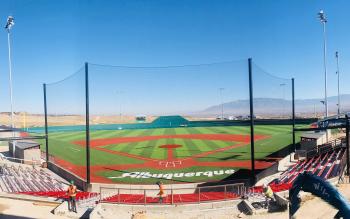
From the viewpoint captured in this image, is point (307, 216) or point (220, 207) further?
point (220, 207)

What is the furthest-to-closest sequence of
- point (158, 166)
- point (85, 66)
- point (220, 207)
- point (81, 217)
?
point (158, 166), point (85, 66), point (220, 207), point (81, 217)

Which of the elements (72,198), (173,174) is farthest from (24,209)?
(173,174)

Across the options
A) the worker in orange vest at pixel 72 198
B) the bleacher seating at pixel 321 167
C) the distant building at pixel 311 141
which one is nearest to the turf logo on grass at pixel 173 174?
the bleacher seating at pixel 321 167

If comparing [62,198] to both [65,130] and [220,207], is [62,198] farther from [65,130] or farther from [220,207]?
[65,130]

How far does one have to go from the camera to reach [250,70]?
1875cm

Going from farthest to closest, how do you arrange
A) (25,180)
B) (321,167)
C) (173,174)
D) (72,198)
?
1. (173,174)
2. (25,180)
3. (321,167)
4. (72,198)

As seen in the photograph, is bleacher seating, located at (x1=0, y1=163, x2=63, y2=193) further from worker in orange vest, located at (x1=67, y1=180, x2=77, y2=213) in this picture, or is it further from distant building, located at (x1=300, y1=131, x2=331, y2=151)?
distant building, located at (x1=300, y1=131, x2=331, y2=151)

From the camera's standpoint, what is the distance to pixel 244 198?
1442cm

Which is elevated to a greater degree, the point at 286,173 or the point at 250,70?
the point at 250,70

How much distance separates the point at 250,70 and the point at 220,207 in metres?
8.52

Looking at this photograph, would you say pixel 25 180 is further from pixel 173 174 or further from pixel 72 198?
pixel 173 174

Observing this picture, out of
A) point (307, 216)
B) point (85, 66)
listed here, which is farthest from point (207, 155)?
point (307, 216)

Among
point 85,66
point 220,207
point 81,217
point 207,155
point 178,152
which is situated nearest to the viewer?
point 81,217

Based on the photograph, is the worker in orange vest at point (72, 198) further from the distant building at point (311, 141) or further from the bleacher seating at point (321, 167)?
the distant building at point (311, 141)
